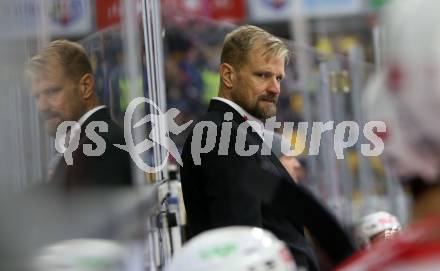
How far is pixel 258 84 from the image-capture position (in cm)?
296

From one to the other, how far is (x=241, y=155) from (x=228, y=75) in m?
0.30

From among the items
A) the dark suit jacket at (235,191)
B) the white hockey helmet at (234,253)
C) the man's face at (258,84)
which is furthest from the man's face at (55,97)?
the man's face at (258,84)

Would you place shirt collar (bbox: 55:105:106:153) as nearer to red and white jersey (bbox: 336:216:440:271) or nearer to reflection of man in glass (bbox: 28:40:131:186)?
reflection of man in glass (bbox: 28:40:131:186)

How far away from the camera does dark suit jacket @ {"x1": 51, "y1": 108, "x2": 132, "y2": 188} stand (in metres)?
1.67

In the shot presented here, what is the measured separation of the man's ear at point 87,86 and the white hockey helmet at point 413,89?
2.03ft

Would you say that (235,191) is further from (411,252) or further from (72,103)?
(411,252)

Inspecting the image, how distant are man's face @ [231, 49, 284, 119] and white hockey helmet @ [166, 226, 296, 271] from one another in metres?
1.11

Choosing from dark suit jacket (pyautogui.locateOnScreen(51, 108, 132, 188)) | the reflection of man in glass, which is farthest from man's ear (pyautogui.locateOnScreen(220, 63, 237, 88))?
the reflection of man in glass

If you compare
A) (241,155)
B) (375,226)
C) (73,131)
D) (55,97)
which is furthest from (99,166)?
(375,226)

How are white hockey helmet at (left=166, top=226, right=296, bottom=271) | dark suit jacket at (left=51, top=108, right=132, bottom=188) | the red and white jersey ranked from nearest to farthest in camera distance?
the red and white jersey < dark suit jacket at (left=51, top=108, right=132, bottom=188) < white hockey helmet at (left=166, top=226, right=296, bottom=271)

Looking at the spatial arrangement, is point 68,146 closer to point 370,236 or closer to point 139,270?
point 139,270

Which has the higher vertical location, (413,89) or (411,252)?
(413,89)

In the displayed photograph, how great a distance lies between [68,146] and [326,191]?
5.08 m

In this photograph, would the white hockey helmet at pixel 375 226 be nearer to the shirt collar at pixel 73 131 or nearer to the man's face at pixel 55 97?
the shirt collar at pixel 73 131
